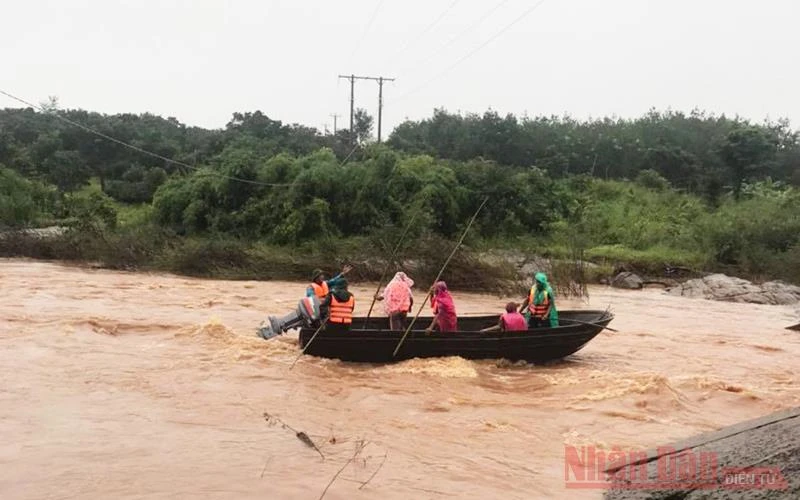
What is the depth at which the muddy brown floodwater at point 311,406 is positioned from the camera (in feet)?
20.5

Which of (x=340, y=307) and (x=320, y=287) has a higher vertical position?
(x=320, y=287)

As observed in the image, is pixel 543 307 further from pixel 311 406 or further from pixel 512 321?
pixel 311 406

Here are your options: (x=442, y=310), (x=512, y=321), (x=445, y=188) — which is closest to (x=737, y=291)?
(x=445, y=188)

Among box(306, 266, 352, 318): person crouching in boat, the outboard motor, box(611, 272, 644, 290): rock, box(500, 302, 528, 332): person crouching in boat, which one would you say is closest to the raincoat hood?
box(306, 266, 352, 318): person crouching in boat

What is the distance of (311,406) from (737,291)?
1835 cm

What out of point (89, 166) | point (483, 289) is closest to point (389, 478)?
point (483, 289)

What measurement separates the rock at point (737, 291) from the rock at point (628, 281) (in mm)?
1171

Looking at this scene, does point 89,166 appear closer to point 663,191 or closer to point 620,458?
point 663,191

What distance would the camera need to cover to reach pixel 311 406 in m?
8.89

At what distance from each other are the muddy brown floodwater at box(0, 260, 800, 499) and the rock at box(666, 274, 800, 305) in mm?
6928

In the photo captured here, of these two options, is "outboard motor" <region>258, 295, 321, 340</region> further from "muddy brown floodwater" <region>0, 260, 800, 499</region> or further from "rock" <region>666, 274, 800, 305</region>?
"rock" <region>666, 274, 800, 305</region>

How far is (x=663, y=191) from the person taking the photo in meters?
39.3

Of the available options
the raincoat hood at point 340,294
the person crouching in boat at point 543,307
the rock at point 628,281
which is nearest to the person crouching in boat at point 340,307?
the raincoat hood at point 340,294

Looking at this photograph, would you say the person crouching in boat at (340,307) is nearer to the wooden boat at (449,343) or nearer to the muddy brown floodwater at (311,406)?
the wooden boat at (449,343)
